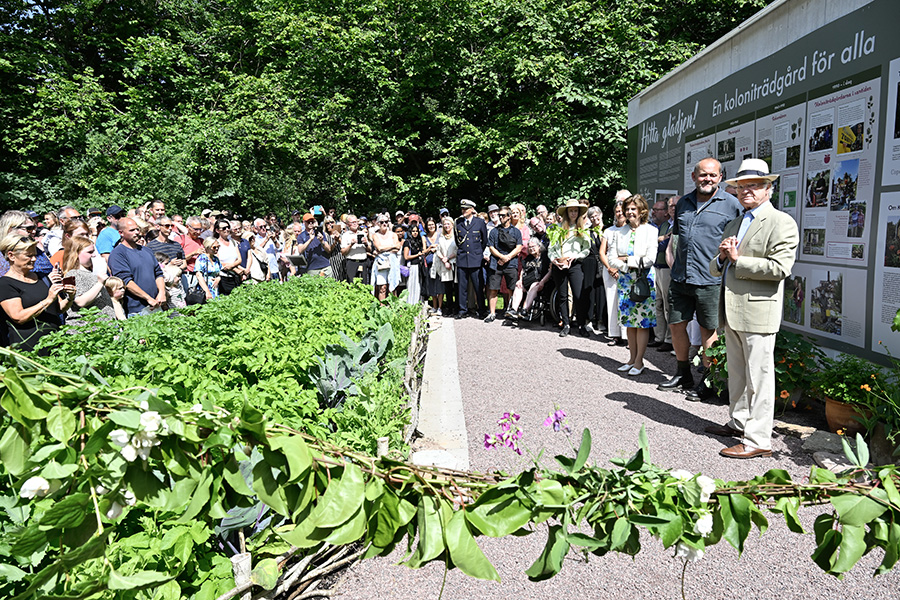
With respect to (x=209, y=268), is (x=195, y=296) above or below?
below

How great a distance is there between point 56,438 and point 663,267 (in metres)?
7.98

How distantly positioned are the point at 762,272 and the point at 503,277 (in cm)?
760

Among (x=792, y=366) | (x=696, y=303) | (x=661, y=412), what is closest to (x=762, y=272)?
(x=792, y=366)

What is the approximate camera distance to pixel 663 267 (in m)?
8.40

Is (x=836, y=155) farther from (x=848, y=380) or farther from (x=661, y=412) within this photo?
(x=661, y=412)

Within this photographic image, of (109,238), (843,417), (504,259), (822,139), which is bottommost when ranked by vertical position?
(843,417)

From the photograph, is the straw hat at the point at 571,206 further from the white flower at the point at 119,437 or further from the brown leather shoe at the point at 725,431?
the white flower at the point at 119,437

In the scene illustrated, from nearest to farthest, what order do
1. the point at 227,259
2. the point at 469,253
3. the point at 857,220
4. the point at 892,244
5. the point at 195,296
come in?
the point at 892,244 → the point at 857,220 → the point at 195,296 → the point at 227,259 → the point at 469,253

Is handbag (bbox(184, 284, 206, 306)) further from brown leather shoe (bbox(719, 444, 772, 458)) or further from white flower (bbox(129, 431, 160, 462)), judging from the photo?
white flower (bbox(129, 431, 160, 462))

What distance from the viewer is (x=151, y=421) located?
4.10ft

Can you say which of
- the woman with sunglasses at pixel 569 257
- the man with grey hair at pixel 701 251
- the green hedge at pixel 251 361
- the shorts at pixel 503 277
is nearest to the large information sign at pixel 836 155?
the man with grey hair at pixel 701 251

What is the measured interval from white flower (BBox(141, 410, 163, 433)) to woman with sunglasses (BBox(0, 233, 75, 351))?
4693 millimetres

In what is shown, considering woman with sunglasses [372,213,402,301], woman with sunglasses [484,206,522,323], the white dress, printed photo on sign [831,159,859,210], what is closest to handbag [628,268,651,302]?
printed photo on sign [831,159,859,210]

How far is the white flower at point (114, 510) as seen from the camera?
1.29 m
